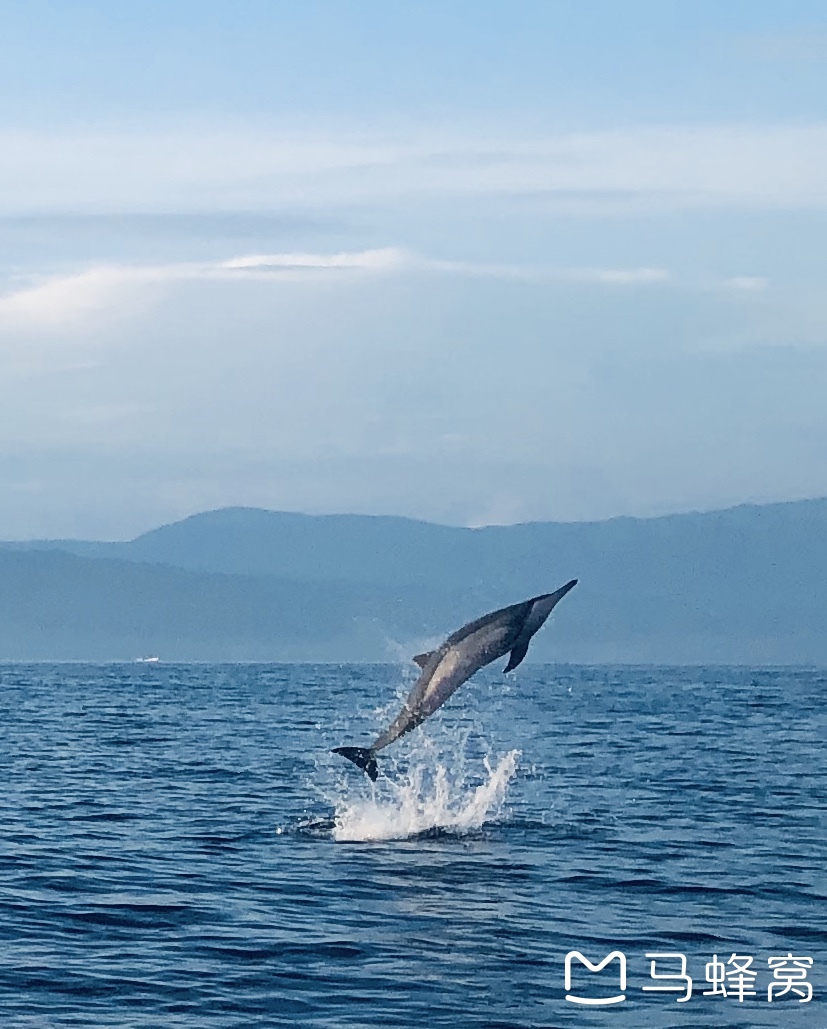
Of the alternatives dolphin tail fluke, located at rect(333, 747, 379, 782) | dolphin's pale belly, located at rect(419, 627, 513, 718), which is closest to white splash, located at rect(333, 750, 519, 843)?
dolphin tail fluke, located at rect(333, 747, 379, 782)

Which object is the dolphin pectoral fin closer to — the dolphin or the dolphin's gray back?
the dolphin

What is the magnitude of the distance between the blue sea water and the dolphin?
2.37 m

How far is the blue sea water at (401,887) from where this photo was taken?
17859mm

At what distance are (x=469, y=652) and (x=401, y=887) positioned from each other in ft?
10.7

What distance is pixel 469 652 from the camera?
23.8m

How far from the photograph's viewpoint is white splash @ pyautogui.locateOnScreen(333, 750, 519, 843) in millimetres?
29750

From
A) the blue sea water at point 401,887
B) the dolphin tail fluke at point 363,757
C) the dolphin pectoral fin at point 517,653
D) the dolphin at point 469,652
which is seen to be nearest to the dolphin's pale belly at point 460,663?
the dolphin at point 469,652

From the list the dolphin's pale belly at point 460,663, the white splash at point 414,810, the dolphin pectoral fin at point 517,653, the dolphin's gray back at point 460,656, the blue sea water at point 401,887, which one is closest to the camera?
the blue sea water at point 401,887

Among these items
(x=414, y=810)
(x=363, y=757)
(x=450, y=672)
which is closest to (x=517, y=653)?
(x=450, y=672)

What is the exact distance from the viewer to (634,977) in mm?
18859

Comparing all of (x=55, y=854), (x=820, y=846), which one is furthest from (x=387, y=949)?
(x=820, y=846)

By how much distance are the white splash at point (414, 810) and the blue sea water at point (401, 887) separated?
0.36ft

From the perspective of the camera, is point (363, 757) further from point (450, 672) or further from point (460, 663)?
point (460, 663)

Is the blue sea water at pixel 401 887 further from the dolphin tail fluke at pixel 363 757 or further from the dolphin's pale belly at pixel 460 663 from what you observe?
the dolphin's pale belly at pixel 460 663
